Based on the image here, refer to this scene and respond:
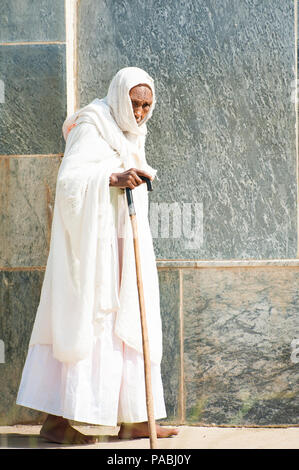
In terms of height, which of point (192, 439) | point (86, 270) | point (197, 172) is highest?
point (197, 172)

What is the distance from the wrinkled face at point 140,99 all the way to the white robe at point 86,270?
1.08 feet

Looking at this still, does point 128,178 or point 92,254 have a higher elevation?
point 128,178

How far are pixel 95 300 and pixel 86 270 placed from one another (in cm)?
19

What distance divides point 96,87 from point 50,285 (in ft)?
5.37

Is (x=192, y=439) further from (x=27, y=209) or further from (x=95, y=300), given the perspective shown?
(x=27, y=209)

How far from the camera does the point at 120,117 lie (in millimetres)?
5250

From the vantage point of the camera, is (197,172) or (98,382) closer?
(98,382)

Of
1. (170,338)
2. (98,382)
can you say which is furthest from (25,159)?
(98,382)

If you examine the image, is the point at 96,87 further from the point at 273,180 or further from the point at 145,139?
the point at 273,180

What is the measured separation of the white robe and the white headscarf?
103 mm

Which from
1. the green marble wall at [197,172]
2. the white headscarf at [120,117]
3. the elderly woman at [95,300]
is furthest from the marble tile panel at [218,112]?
the elderly woman at [95,300]

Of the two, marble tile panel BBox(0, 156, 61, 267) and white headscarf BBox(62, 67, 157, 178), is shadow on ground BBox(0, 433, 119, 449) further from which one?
white headscarf BBox(62, 67, 157, 178)

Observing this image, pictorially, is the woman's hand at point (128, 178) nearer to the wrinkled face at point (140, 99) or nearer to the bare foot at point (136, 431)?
the wrinkled face at point (140, 99)
